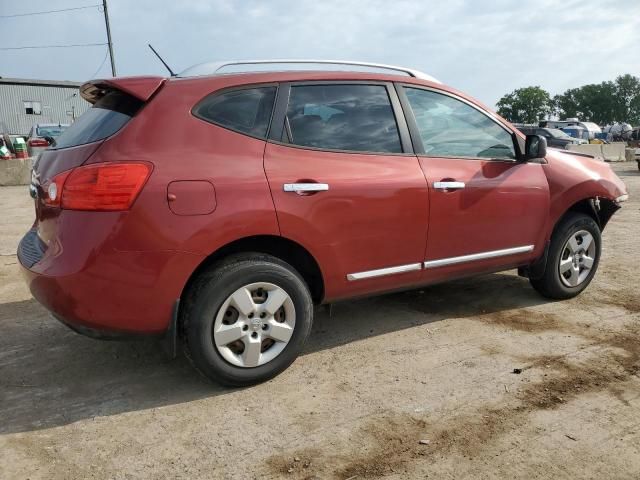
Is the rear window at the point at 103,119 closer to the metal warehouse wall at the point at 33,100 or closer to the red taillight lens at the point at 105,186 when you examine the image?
the red taillight lens at the point at 105,186

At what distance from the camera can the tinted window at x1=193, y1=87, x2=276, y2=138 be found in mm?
3046

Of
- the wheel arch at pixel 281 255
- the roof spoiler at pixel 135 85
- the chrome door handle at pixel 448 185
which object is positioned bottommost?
the wheel arch at pixel 281 255

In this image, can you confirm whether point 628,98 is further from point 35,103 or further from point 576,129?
point 35,103

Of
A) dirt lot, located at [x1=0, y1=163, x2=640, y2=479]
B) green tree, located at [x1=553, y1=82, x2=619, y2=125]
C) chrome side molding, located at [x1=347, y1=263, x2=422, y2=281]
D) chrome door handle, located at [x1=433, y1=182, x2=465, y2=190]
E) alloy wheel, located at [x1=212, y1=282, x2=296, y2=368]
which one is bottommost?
dirt lot, located at [x1=0, y1=163, x2=640, y2=479]

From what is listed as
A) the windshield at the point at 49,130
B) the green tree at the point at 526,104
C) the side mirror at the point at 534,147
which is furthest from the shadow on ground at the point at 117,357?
the green tree at the point at 526,104

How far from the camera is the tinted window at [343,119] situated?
10.8 feet

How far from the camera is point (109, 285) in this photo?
2.72 metres

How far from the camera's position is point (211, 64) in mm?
3369

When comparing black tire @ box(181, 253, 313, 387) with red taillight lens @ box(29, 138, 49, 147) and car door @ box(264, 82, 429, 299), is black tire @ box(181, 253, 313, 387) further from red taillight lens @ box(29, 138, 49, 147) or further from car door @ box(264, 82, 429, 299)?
red taillight lens @ box(29, 138, 49, 147)

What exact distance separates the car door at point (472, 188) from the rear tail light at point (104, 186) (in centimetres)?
184

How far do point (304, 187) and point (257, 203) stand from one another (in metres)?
0.31

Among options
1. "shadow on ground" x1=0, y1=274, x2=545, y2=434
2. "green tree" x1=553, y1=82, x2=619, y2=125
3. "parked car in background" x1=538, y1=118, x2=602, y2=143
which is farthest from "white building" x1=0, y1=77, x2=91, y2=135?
"green tree" x1=553, y1=82, x2=619, y2=125

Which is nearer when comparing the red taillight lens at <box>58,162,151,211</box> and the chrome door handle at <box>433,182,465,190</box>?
the red taillight lens at <box>58,162,151,211</box>

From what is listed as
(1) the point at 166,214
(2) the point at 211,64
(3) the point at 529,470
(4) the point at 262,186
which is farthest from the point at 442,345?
(2) the point at 211,64
